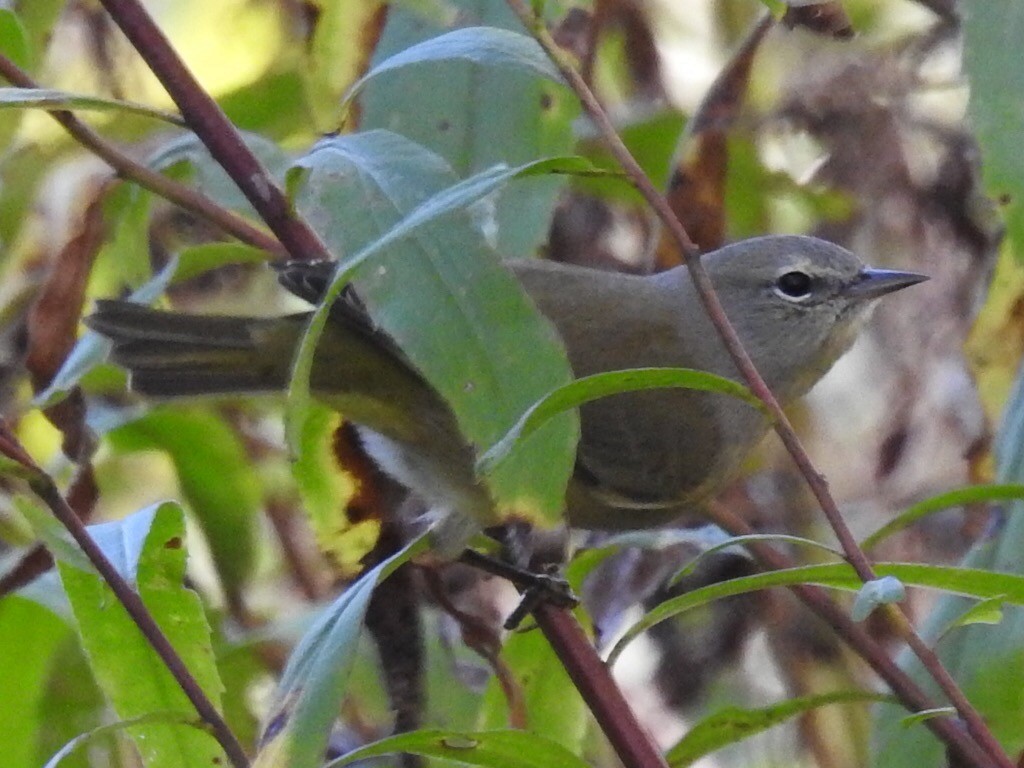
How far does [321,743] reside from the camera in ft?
3.78

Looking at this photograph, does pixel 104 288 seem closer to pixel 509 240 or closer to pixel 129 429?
pixel 129 429

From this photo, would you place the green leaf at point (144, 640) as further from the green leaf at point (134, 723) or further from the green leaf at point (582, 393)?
the green leaf at point (582, 393)

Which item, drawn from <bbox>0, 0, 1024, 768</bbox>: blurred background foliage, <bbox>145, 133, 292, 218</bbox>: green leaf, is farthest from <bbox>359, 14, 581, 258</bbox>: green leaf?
<bbox>145, 133, 292, 218</bbox>: green leaf

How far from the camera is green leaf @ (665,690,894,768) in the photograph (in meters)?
1.40

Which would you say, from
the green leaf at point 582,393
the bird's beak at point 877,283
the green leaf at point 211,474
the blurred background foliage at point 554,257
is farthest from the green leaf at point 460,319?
the bird's beak at point 877,283

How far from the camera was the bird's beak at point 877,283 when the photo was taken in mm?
2148

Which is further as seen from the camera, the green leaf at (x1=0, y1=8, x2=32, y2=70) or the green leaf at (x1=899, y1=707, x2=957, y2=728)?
the green leaf at (x1=0, y1=8, x2=32, y2=70)

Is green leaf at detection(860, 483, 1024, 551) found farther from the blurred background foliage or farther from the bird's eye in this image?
the bird's eye

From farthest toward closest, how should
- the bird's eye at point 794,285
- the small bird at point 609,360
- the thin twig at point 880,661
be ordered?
the bird's eye at point 794,285 < the small bird at point 609,360 < the thin twig at point 880,661

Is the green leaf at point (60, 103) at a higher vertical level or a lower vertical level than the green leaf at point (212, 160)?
lower

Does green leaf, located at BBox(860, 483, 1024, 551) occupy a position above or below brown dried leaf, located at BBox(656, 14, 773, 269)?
below

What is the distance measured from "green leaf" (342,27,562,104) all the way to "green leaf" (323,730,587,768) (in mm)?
565

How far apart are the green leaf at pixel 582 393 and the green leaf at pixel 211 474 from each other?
3.52 ft

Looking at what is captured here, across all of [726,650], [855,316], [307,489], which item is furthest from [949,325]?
[307,489]
